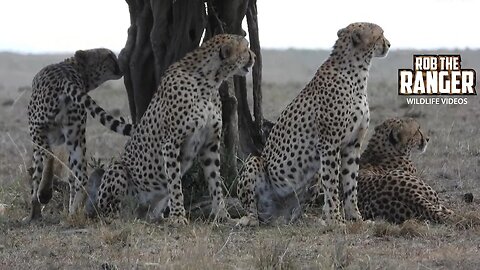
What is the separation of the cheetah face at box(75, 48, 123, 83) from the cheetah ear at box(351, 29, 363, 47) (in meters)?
1.87

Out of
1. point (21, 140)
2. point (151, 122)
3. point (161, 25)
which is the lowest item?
point (21, 140)

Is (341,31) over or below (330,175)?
over

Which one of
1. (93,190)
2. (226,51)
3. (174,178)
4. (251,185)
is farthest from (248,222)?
(93,190)

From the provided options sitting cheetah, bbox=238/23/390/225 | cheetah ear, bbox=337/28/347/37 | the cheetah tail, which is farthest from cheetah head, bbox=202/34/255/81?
the cheetah tail

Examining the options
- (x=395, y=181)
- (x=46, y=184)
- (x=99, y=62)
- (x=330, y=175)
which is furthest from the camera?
(x=99, y=62)

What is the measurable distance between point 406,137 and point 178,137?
160 centimetres

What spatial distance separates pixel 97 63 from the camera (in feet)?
23.6

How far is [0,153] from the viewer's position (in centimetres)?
1105

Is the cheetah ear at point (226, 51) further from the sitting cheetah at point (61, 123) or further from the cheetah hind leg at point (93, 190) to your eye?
the cheetah hind leg at point (93, 190)

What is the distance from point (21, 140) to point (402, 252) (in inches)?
321

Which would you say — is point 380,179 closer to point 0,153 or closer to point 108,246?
point 108,246

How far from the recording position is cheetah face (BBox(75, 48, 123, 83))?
7191 mm

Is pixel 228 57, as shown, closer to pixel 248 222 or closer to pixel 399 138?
pixel 248 222

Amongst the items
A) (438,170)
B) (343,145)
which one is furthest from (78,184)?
(438,170)
